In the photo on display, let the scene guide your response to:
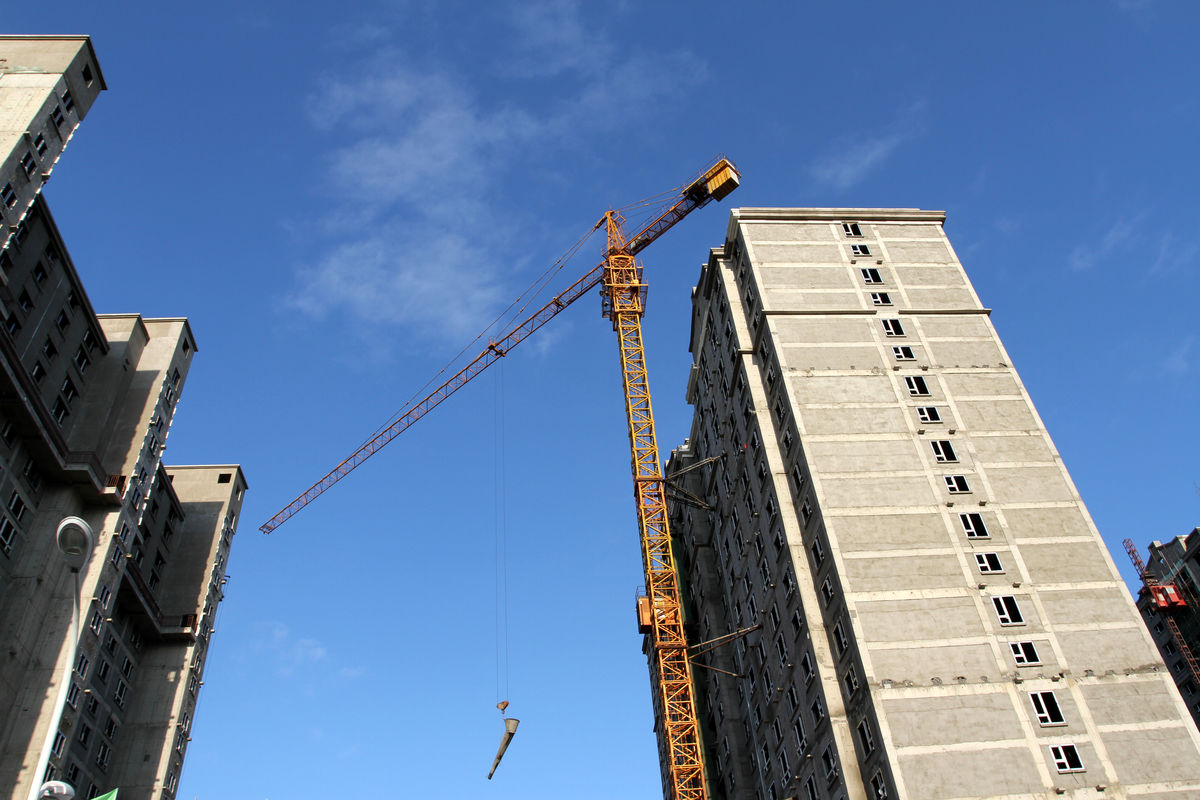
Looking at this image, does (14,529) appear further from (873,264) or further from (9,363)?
(873,264)

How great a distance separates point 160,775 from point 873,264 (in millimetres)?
63538

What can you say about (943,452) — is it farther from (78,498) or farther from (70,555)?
(78,498)

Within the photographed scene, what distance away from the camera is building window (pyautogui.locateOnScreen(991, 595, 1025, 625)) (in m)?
48.2

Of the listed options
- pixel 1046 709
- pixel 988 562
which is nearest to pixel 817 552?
pixel 988 562

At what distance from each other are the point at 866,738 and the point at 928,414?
69.5 ft

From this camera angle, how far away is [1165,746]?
4366cm

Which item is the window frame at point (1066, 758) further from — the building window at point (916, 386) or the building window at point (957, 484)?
the building window at point (916, 386)

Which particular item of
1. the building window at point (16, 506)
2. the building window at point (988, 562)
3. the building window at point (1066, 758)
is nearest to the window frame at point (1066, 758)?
the building window at point (1066, 758)

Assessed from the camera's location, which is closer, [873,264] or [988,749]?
[988,749]

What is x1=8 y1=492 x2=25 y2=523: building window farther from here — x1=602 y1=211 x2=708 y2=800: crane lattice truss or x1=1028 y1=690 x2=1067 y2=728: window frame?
x1=1028 y1=690 x2=1067 y2=728: window frame

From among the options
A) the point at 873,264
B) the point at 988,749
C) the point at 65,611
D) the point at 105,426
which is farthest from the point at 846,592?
the point at 105,426

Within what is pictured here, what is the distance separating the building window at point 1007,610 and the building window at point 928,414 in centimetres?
1249

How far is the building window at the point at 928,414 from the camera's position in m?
57.3

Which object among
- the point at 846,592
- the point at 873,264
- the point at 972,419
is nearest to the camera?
the point at 846,592
